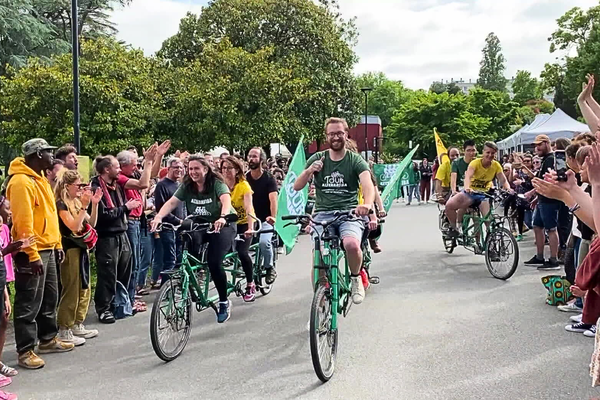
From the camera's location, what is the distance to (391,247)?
12.6 meters

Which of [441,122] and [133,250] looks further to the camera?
[441,122]

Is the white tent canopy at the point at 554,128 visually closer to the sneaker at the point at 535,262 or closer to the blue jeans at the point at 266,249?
the sneaker at the point at 535,262

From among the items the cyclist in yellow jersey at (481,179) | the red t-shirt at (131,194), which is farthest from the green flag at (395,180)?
the red t-shirt at (131,194)

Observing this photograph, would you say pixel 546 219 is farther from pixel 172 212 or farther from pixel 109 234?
pixel 109 234

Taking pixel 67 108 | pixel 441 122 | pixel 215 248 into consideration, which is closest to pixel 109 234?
pixel 215 248

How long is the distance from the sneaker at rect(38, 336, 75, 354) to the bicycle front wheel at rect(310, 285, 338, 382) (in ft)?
8.59

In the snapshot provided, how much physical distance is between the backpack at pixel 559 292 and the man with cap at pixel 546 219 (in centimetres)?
236

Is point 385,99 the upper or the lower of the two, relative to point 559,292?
upper

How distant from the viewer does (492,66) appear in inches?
3930

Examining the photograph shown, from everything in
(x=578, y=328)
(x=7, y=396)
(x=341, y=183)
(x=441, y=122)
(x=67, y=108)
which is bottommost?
(x=578, y=328)

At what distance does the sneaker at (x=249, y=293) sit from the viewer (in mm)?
7844

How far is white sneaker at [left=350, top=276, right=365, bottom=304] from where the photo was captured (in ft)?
19.7

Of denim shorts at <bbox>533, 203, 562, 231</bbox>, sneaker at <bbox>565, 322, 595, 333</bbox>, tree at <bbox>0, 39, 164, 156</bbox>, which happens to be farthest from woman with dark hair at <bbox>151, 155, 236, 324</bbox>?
tree at <bbox>0, 39, 164, 156</bbox>

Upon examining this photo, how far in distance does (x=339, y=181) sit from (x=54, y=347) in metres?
3.15
